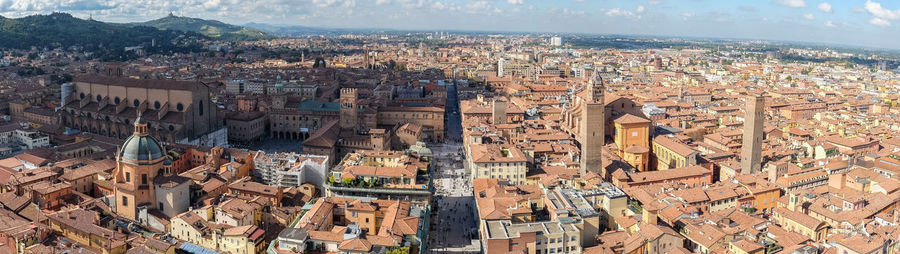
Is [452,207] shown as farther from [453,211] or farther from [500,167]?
[500,167]

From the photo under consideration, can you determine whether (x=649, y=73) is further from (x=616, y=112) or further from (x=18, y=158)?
(x=18, y=158)

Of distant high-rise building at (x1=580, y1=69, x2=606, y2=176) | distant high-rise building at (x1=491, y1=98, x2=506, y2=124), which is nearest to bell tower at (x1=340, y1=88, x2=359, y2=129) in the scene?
distant high-rise building at (x1=491, y1=98, x2=506, y2=124)

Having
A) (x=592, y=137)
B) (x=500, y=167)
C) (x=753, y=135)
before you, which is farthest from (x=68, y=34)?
(x=753, y=135)

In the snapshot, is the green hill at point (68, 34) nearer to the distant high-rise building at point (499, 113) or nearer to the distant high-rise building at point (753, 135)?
the distant high-rise building at point (499, 113)

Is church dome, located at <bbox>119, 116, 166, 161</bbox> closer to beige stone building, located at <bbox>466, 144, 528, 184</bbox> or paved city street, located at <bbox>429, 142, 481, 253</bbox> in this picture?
paved city street, located at <bbox>429, 142, 481, 253</bbox>

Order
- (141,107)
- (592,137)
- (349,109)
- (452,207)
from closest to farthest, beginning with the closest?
(452,207) < (592,137) < (141,107) < (349,109)
